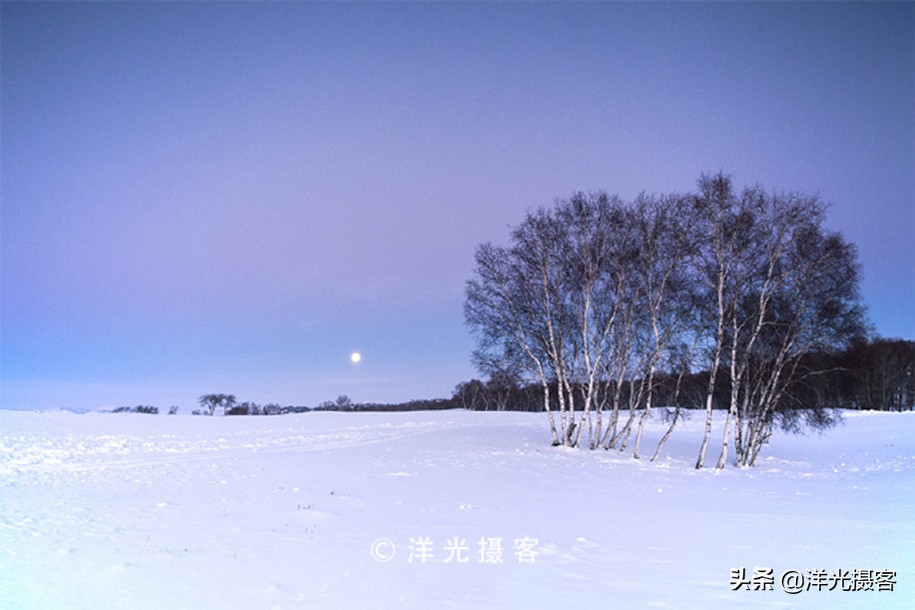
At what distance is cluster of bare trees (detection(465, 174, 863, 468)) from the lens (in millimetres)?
21062

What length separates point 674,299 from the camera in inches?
927

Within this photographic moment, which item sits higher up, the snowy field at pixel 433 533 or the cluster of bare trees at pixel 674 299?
the cluster of bare trees at pixel 674 299

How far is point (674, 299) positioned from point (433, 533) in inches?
723

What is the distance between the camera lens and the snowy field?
6.12m

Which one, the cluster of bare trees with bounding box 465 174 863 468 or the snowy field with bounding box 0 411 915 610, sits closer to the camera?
the snowy field with bounding box 0 411 915 610

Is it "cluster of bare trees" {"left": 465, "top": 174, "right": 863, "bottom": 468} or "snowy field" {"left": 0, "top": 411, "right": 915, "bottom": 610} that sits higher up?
"cluster of bare trees" {"left": 465, "top": 174, "right": 863, "bottom": 468}

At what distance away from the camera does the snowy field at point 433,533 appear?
612cm

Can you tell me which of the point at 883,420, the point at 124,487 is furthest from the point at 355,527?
the point at 883,420

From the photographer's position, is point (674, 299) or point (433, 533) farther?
point (674, 299)

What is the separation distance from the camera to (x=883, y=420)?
136ft

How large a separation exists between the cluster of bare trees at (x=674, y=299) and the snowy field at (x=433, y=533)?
4746 mm

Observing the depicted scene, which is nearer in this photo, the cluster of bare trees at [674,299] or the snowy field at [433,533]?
the snowy field at [433,533]

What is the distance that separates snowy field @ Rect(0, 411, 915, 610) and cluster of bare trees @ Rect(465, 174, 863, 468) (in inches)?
187

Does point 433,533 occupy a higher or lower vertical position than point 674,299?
lower
